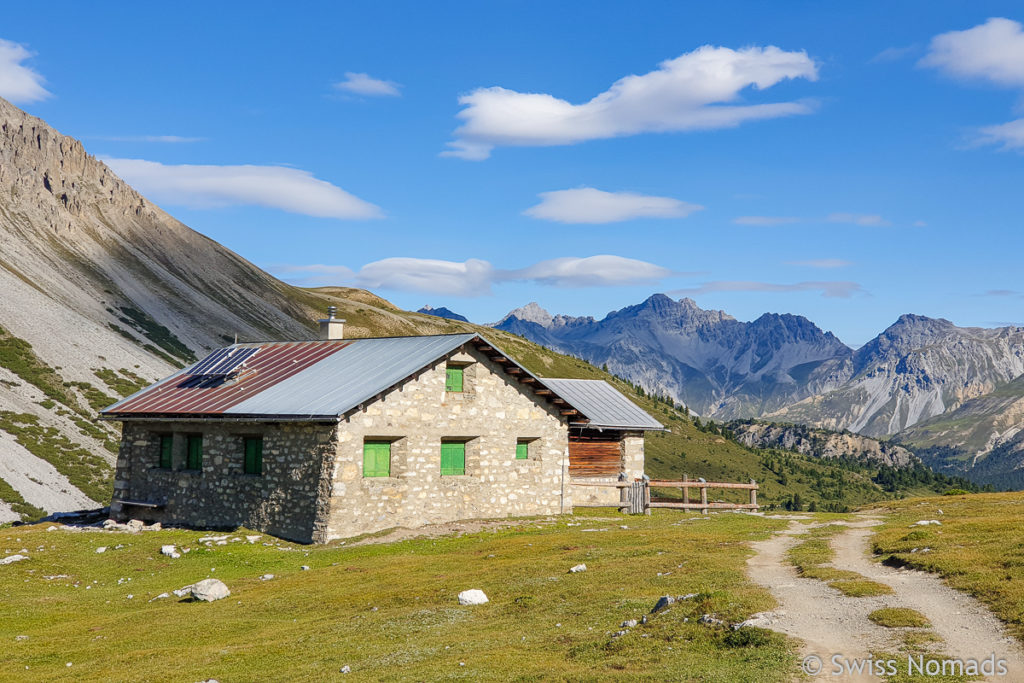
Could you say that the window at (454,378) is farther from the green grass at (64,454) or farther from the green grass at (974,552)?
the green grass at (64,454)

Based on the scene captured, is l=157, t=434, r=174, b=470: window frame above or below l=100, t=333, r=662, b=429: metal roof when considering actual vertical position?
below

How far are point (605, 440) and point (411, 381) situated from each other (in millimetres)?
15151

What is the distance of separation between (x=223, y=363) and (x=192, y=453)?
5492mm

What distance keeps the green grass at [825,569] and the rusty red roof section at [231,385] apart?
2410 centimetres

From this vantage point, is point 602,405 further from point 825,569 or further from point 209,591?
point 209,591

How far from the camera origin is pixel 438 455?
126 ft

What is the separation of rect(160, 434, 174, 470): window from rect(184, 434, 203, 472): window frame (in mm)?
912

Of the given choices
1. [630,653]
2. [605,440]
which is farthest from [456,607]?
[605,440]

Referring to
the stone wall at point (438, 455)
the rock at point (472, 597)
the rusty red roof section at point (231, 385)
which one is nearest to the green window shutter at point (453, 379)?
the stone wall at point (438, 455)

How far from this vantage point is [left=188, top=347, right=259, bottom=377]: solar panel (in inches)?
1714

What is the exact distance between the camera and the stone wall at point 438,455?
35469mm

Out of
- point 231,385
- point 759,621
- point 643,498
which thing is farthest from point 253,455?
point 759,621

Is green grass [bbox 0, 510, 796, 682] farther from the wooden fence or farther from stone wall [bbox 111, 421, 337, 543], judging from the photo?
the wooden fence

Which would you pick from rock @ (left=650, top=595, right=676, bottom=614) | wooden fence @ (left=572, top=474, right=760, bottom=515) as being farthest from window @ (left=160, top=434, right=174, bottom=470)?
rock @ (left=650, top=595, right=676, bottom=614)
